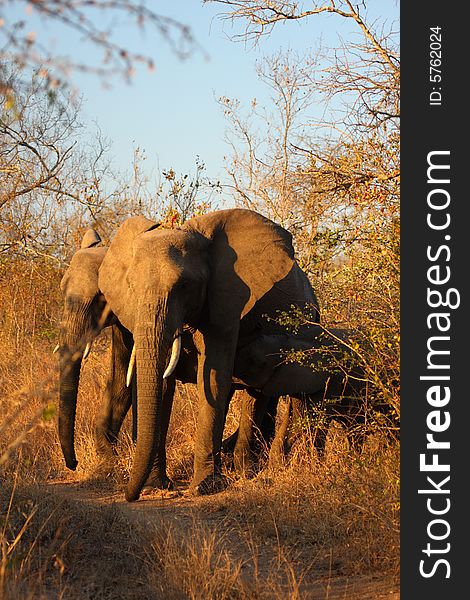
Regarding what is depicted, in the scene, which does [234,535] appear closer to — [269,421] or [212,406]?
[212,406]

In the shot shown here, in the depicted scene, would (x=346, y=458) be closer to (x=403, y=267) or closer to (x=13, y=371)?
(x=403, y=267)

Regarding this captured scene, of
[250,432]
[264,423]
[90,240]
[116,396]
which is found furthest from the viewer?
[90,240]

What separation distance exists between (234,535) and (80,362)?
3.22m

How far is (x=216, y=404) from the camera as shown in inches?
353

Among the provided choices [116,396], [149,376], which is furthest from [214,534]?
[116,396]

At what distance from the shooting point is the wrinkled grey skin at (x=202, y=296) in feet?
27.5

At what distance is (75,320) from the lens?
985cm

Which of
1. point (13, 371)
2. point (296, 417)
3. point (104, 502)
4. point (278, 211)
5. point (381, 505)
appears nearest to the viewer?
point (381, 505)

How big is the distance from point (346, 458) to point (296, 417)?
6.59ft

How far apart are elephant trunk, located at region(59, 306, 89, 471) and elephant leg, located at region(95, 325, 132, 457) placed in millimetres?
503

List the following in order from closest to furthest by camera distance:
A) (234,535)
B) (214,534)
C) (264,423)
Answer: (214,534) < (234,535) < (264,423)

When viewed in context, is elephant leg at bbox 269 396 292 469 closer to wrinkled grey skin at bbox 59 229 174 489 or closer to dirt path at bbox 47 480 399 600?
dirt path at bbox 47 480 399 600

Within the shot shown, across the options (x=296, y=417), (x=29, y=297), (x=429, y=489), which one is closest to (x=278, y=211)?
(x=29, y=297)

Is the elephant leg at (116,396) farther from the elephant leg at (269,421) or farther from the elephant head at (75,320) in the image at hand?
the elephant leg at (269,421)
